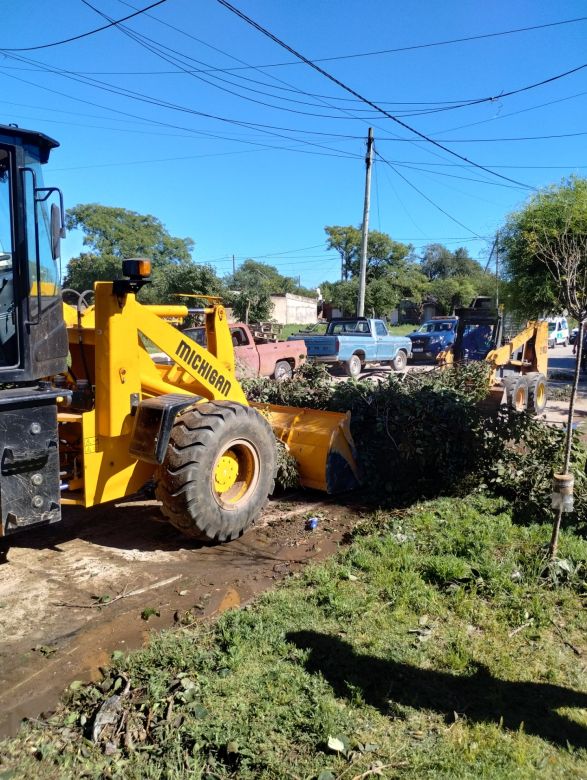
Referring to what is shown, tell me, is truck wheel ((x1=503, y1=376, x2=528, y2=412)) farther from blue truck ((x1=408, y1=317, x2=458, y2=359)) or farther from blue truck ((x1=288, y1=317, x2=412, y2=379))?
blue truck ((x1=408, y1=317, x2=458, y2=359))

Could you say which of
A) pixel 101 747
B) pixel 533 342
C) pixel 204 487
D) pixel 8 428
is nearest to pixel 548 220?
pixel 533 342

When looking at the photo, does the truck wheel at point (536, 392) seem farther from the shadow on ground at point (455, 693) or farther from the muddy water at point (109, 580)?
the shadow on ground at point (455, 693)

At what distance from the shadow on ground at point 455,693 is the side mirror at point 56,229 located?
3.16 meters

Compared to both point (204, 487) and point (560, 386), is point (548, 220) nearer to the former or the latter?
point (204, 487)

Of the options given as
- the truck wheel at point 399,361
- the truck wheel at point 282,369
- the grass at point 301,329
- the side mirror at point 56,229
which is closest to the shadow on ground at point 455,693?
the side mirror at point 56,229

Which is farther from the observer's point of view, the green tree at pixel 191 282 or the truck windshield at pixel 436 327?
the green tree at pixel 191 282

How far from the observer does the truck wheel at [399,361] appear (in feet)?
70.7

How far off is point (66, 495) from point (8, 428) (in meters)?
1.04

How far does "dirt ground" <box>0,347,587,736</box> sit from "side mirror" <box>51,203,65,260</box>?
2573 mm

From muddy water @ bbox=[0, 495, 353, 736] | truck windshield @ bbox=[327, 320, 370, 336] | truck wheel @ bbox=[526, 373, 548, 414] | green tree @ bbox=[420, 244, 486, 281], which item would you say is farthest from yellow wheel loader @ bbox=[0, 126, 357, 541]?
green tree @ bbox=[420, 244, 486, 281]

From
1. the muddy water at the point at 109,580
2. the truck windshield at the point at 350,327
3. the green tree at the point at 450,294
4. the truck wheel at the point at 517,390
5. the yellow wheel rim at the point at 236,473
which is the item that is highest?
the green tree at the point at 450,294

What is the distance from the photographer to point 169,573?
4.64 metres

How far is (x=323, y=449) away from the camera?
6406 millimetres

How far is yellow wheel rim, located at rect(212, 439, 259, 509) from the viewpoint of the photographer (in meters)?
5.18
